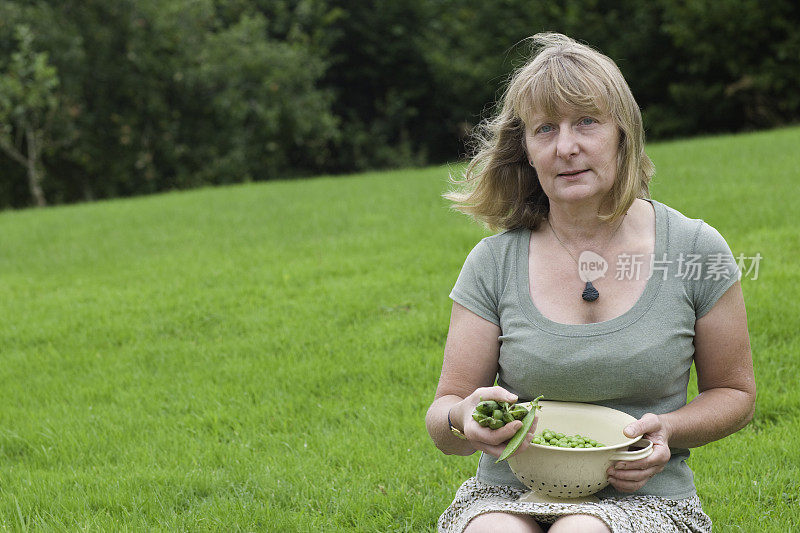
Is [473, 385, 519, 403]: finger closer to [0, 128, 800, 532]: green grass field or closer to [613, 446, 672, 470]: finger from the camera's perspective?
[613, 446, 672, 470]: finger

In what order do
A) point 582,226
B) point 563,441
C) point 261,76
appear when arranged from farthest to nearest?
1. point 261,76
2. point 582,226
3. point 563,441

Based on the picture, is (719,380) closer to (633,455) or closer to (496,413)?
(633,455)

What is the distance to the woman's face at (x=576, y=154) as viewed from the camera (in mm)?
2305

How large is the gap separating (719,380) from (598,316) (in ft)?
1.25

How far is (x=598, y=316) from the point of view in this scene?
2.30 meters

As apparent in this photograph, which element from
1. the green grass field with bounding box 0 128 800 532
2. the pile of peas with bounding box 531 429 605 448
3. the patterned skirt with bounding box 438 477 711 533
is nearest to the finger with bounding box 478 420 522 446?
the pile of peas with bounding box 531 429 605 448

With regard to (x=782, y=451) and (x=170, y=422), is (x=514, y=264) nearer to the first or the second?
(x=782, y=451)

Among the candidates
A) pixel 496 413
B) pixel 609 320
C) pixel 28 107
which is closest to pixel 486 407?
pixel 496 413

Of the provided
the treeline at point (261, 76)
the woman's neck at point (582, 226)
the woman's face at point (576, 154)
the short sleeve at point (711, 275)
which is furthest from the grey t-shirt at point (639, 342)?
the treeline at point (261, 76)

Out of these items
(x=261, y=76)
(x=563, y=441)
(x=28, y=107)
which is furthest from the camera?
(x=261, y=76)

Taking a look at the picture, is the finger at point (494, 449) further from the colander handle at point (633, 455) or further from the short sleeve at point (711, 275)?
the short sleeve at point (711, 275)

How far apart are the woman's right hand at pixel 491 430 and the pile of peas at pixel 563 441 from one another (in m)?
0.08

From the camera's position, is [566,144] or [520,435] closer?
[520,435]

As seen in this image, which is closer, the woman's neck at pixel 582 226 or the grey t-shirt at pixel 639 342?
the grey t-shirt at pixel 639 342
